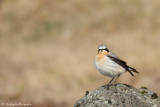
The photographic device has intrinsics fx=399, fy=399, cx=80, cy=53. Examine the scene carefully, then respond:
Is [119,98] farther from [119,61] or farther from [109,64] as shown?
[119,61]

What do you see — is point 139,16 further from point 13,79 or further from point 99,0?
point 13,79

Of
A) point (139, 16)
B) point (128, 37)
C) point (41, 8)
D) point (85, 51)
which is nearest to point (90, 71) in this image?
point (85, 51)

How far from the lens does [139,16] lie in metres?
52.6

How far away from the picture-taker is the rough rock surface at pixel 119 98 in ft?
51.4

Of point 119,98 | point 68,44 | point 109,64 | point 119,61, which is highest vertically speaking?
point 68,44

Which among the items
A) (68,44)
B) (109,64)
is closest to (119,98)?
(109,64)

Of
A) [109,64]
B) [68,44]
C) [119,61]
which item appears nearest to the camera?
[109,64]

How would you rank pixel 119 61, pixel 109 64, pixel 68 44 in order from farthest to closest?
pixel 68 44 → pixel 119 61 → pixel 109 64

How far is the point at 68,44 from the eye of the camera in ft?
163

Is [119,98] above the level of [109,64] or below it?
below

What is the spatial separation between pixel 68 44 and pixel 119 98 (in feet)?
112

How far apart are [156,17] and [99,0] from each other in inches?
333

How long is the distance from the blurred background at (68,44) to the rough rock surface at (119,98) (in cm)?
2300

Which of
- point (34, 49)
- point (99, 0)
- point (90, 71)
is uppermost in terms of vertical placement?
point (99, 0)
